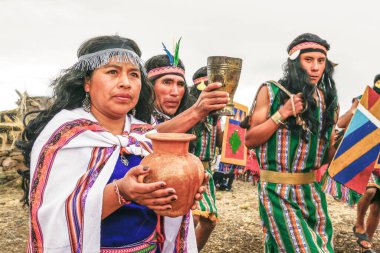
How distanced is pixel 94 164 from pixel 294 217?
1.97 metres

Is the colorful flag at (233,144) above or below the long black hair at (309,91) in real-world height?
below

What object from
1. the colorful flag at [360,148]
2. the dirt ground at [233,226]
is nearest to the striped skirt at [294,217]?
the colorful flag at [360,148]

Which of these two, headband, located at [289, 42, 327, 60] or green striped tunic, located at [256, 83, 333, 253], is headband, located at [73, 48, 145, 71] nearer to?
green striped tunic, located at [256, 83, 333, 253]

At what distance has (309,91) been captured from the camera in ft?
12.1

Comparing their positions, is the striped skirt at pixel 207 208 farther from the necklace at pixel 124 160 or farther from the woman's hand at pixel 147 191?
the woman's hand at pixel 147 191

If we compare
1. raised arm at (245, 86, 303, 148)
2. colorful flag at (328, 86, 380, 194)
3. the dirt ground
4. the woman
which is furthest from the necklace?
the dirt ground

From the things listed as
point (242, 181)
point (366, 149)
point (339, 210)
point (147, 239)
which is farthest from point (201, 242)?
point (242, 181)

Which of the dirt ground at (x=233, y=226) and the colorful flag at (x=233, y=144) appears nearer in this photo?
the dirt ground at (x=233, y=226)

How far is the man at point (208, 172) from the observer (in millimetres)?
4812

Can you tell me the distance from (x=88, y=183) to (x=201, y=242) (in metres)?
3.19

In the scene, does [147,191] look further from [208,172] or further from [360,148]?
[208,172]

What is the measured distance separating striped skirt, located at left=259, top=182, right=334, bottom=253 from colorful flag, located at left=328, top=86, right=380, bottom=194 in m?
0.28

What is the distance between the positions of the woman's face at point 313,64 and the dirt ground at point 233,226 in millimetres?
2941

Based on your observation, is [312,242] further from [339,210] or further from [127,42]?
[339,210]
